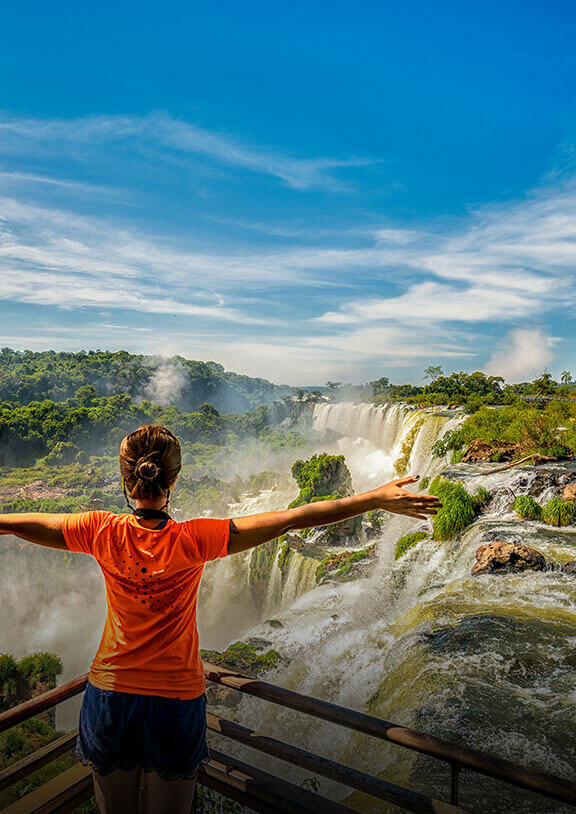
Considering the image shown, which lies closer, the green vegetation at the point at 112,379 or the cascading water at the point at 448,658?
the cascading water at the point at 448,658

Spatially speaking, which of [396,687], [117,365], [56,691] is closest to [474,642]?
[396,687]

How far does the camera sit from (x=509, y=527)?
886 cm

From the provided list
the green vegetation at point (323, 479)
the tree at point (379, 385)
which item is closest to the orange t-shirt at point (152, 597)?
the green vegetation at point (323, 479)

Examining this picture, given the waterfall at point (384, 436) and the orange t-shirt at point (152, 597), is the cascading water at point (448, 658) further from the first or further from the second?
the waterfall at point (384, 436)

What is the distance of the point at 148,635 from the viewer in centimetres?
137

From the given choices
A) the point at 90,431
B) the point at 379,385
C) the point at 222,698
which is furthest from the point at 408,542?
the point at 90,431

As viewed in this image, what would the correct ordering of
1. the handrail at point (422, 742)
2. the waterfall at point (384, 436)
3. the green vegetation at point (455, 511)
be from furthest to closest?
the waterfall at point (384, 436) < the green vegetation at point (455, 511) < the handrail at point (422, 742)

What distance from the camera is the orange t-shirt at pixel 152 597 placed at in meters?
1.36

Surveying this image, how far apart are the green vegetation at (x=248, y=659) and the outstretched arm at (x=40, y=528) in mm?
7543

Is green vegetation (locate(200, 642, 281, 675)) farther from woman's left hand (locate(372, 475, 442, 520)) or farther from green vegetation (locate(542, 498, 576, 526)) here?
woman's left hand (locate(372, 475, 442, 520))

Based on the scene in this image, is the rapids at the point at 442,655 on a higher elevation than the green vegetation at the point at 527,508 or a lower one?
lower

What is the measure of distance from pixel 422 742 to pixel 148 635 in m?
0.97

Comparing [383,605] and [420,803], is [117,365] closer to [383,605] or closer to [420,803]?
[383,605]

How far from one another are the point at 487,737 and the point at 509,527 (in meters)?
5.35
